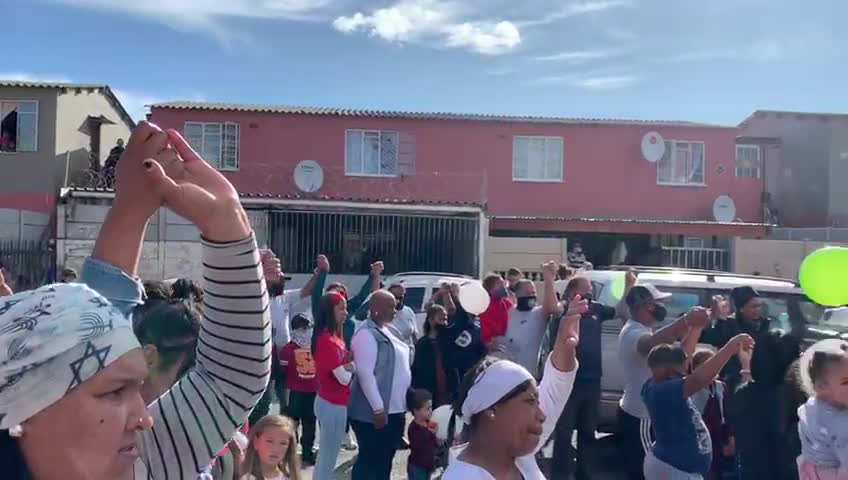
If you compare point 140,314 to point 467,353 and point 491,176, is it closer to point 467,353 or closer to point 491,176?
point 467,353

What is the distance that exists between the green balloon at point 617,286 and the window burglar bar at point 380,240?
10.3 meters

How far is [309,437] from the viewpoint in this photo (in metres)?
8.35

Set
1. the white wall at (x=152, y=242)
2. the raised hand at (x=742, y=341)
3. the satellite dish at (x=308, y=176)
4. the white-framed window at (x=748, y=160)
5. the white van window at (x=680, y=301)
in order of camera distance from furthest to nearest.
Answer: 1. the white-framed window at (x=748, y=160)
2. the satellite dish at (x=308, y=176)
3. the white wall at (x=152, y=242)
4. the white van window at (x=680, y=301)
5. the raised hand at (x=742, y=341)

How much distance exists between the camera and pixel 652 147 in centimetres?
2428

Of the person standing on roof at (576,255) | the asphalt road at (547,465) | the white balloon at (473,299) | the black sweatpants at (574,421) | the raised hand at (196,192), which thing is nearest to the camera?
the raised hand at (196,192)

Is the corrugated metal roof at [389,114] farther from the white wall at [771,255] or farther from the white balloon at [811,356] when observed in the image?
the white balloon at [811,356]

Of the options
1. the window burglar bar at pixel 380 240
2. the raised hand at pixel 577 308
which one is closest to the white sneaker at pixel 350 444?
the raised hand at pixel 577 308

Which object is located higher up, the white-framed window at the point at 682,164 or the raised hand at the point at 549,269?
the white-framed window at the point at 682,164

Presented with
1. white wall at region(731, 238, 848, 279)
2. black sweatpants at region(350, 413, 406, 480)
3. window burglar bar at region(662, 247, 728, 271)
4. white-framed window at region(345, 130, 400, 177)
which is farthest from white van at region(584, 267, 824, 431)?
white-framed window at region(345, 130, 400, 177)

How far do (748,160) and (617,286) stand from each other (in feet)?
67.7

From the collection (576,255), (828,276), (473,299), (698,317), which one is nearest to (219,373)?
(698,317)

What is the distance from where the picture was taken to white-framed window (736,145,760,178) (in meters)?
27.2

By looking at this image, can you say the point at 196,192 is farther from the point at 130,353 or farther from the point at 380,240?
the point at 380,240

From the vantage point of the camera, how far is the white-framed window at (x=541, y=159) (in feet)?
79.9
